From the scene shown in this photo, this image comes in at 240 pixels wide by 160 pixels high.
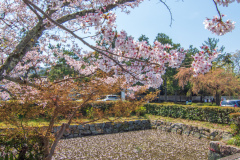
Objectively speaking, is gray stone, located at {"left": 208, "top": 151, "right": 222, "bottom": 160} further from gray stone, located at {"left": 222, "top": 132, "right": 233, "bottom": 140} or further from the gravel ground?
gray stone, located at {"left": 222, "top": 132, "right": 233, "bottom": 140}

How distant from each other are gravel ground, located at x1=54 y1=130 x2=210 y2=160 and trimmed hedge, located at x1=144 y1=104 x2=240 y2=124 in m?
1.63

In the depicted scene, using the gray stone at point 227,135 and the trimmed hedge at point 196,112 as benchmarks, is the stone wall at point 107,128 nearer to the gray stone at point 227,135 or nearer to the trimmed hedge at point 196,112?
the trimmed hedge at point 196,112

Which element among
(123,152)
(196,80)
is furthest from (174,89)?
(123,152)

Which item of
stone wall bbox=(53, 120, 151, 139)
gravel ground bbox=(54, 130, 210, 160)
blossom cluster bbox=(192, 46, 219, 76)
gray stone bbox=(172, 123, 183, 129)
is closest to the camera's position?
blossom cluster bbox=(192, 46, 219, 76)

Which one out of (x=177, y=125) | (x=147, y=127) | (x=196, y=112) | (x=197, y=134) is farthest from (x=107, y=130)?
(x=196, y=112)

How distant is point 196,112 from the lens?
32.5ft

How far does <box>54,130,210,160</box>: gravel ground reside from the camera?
226 inches

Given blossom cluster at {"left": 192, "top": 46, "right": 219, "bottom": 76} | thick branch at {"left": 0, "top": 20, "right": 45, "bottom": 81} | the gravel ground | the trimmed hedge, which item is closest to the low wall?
the gravel ground

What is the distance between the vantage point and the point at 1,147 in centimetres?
331

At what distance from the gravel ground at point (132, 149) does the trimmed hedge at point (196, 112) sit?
64.3 inches

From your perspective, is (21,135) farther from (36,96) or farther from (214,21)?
(214,21)

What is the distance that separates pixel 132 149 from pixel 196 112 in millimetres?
5102

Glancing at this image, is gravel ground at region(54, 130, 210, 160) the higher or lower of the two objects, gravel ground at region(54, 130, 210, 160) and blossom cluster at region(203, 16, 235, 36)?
the lower

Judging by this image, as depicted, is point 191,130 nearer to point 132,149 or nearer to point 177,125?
point 177,125
